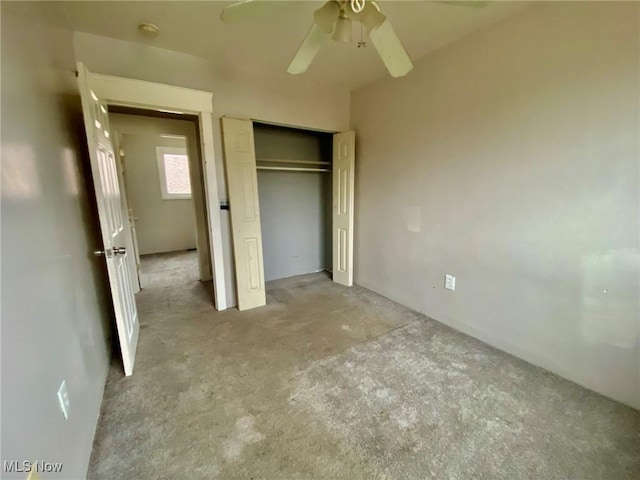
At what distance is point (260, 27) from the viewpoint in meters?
2.06

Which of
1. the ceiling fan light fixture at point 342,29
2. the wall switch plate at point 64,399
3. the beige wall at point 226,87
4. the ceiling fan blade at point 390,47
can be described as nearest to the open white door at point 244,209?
the beige wall at point 226,87

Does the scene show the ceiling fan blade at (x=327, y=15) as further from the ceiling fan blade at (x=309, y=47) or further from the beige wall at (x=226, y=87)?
the beige wall at (x=226, y=87)

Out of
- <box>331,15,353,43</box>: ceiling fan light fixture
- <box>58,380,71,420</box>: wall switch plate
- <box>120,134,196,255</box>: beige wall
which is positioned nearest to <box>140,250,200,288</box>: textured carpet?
<box>120,134,196,255</box>: beige wall

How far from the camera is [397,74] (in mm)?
1646

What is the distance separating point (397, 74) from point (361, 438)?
2005mm

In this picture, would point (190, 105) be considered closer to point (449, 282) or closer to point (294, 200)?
point (294, 200)

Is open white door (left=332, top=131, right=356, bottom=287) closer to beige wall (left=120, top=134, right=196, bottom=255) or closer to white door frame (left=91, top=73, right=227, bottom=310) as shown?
white door frame (left=91, top=73, right=227, bottom=310)

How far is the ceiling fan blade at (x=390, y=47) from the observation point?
4.52ft

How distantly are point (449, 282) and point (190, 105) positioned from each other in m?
2.80

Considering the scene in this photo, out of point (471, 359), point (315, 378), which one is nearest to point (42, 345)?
point (315, 378)

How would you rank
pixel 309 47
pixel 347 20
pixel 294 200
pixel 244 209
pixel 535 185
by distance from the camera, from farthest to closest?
pixel 294 200
pixel 244 209
pixel 535 185
pixel 309 47
pixel 347 20

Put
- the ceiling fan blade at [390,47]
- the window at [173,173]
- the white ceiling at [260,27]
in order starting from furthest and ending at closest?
the window at [173,173]
the white ceiling at [260,27]
the ceiling fan blade at [390,47]

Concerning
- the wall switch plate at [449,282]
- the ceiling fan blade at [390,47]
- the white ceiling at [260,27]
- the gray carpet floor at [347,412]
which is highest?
the white ceiling at [260,27]

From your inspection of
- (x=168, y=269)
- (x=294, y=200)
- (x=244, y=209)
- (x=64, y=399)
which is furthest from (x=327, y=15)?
(x=168, y=269)
